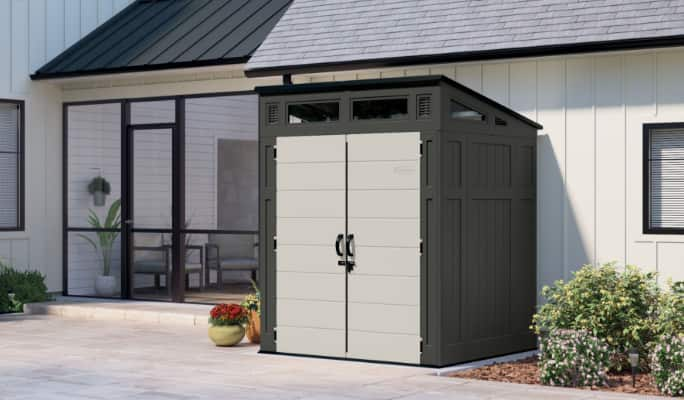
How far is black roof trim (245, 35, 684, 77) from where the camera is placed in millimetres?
11461

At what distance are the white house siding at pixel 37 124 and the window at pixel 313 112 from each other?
6599 mm

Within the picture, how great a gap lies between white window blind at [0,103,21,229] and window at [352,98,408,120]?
740 cm

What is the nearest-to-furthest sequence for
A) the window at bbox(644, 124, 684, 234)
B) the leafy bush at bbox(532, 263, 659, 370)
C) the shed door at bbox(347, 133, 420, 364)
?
the leafy bush at bbox(532, 263, 659, 370) < the shed door at bbox(347, 133, 420, 364) < the window at bbox(644, 124, 684, 234)

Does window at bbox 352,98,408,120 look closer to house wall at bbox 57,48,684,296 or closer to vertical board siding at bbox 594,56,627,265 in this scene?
house wall at bbox 57,48,684,296

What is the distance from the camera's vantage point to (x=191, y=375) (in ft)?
34.6

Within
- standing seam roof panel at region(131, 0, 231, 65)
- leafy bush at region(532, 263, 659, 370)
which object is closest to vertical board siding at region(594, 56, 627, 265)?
leafy bush at region(532, 263, 659, 370)

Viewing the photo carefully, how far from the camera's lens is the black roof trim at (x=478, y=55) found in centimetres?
1146

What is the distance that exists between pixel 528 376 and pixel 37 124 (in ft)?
31.4


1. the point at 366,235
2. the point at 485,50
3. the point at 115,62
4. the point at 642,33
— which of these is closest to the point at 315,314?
the point at 366,235

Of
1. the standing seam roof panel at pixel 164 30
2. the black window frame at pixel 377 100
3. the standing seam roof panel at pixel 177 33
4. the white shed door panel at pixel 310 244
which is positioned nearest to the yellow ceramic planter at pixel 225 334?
the white shed door panel at pixel 310 244

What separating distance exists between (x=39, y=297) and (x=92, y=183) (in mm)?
1859

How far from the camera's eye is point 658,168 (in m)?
11.8

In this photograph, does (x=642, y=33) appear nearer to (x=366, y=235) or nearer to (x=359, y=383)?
(x=366, y=235)

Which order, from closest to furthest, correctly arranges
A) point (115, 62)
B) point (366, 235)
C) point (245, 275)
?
1. point (366, 235)
2. point (245, 275)
3. point (115, 62)
